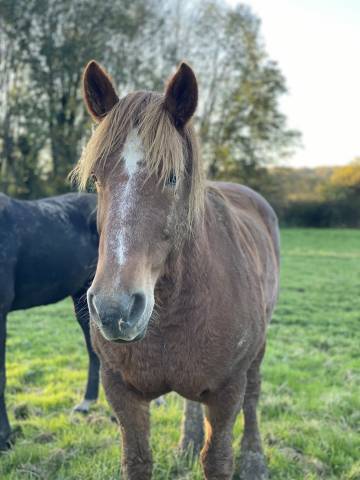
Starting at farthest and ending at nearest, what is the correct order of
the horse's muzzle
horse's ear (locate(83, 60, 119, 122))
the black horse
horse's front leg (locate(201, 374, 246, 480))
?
the black horse < horse's front leg (locate(201, 374, 246, 480)) < horse's ear (locate(83, 60, 119, 122)) < the horse's muzzle

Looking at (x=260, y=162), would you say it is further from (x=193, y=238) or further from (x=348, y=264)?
Result: (x=193, y=238)

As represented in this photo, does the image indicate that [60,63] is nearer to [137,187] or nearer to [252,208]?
[252,208]

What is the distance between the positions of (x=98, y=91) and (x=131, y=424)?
1.80 m

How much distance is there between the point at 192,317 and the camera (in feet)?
7.34

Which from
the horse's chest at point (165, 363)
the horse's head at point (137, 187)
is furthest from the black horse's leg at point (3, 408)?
the horse's head at point (137, 187)

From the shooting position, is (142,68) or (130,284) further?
(142,68)

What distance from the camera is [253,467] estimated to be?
129 inches

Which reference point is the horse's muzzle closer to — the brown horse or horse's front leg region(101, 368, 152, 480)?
the brown horse

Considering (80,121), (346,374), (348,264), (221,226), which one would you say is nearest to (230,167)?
(80,121)

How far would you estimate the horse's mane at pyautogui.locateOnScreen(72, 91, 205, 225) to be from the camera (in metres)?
1.89

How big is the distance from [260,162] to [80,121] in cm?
1196

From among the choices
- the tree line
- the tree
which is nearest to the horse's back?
the tree line

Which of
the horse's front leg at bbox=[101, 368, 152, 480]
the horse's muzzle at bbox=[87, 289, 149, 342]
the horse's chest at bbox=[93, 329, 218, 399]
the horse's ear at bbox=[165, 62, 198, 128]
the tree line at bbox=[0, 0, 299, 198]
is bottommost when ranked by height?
the horse's front leg at bbox=[101, 368, 152, 480]

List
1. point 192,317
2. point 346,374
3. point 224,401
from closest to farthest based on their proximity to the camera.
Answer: point 192,317 < point 224,401 < point 346,374
